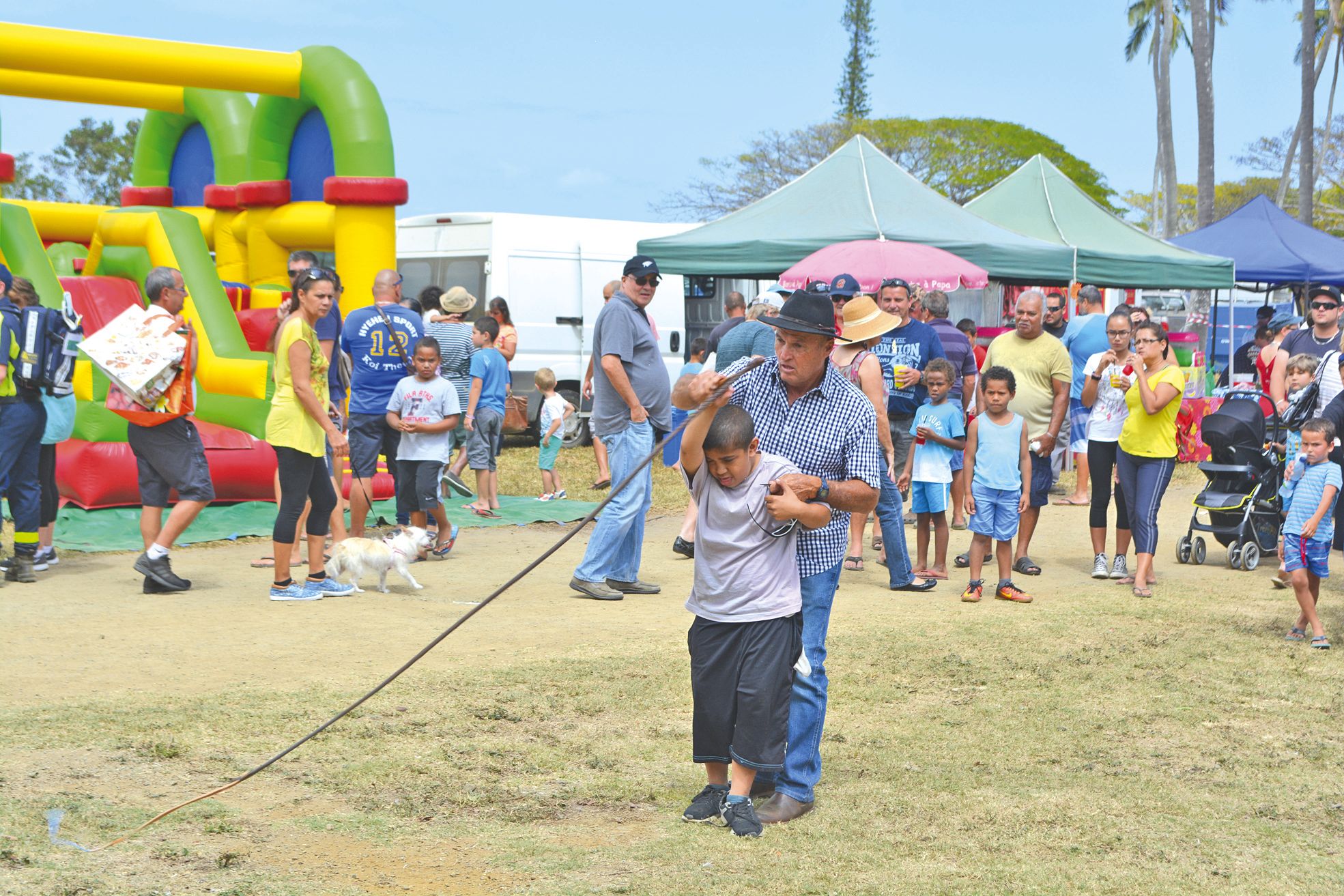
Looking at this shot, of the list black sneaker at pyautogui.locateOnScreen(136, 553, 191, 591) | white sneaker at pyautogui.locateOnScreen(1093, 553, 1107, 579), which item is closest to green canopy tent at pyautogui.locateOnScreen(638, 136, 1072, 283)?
white sneaker at pyautogui.locateOnScreen(1093, 553, 1107, 579)

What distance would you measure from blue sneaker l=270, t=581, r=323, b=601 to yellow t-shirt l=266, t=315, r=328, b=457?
794mm

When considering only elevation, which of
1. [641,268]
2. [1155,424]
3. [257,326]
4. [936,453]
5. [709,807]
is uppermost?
[641,268]

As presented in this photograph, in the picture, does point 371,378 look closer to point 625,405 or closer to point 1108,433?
point 625,405

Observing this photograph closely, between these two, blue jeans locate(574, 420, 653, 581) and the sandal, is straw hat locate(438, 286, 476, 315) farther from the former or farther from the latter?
the sandal

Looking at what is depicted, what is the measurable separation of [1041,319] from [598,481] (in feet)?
16.4

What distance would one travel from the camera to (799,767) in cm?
418

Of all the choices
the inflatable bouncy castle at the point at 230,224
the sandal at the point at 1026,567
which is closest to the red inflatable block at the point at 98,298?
the inflatable bouncy castle at the point at 230,224

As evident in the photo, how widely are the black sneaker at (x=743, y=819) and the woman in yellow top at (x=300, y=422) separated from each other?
387 centimetres

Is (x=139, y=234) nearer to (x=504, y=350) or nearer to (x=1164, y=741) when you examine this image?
(x=504, y=350)

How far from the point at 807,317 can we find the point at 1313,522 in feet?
13.1

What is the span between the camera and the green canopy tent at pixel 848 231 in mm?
13320

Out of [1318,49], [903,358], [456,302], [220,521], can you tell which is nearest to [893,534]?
[903,358]

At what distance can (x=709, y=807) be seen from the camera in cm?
412

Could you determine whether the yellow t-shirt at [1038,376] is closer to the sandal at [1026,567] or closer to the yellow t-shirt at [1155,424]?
the yellow t-shirt at [1155,424]
